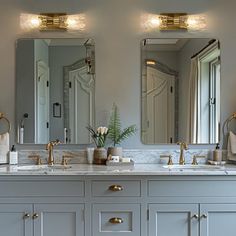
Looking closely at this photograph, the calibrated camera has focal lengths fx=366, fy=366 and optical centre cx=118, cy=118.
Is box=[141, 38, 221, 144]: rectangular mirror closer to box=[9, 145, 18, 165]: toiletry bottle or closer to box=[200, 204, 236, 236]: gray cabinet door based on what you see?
box=[200, 204, 236, 236]: gray cabinet door

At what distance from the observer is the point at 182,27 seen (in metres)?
3.16

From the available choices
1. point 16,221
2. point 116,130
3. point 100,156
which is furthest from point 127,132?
point 16,221

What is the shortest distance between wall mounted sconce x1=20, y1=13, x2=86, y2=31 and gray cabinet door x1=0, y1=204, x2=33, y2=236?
59.6 inches

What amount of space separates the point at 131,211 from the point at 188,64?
4.44 feet

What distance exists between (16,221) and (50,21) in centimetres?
167

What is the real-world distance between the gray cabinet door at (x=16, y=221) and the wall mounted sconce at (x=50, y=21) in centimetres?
151

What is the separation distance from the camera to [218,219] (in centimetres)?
257

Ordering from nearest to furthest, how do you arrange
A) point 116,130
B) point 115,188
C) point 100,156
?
point 115,188 → point 100,156 → point 116,130

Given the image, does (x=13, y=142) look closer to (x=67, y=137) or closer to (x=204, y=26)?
(x=67, y=137)

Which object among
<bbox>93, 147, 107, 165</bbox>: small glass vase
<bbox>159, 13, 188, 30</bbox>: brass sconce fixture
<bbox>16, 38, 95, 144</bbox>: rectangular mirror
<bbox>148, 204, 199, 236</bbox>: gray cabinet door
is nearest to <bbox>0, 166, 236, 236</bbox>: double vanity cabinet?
<bbox>148, 204, 199, 236</bbox>: gray cabinet door

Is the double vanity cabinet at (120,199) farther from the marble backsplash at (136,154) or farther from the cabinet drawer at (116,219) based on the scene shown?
the marble backsplash at (136,154)

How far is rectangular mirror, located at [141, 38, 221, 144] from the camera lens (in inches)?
123

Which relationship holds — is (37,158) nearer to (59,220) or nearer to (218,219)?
(59,220)

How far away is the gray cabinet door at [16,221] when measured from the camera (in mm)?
2559
